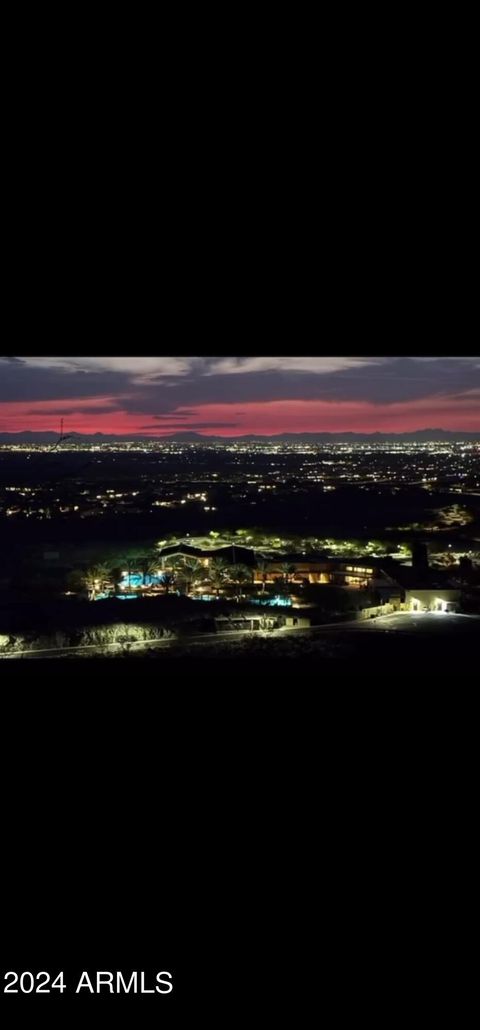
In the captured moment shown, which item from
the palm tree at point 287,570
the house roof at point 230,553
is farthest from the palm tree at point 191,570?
the palm tree at point 287,570

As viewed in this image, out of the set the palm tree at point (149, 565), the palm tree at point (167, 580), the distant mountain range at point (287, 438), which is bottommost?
the palm tree at point (167, 580)

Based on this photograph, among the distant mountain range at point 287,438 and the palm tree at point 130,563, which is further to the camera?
the distant mountain range at point 287,438

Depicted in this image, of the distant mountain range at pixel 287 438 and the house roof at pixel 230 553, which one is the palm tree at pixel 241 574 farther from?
the distant mountain range at pixel 287 438

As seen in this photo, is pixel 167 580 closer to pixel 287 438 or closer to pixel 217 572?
pixel 217 572

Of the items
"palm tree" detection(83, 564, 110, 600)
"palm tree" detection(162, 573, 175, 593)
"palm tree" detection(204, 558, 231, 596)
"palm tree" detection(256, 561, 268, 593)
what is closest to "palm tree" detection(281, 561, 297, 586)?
"palm tree" detection(256, 561, 268, 593)

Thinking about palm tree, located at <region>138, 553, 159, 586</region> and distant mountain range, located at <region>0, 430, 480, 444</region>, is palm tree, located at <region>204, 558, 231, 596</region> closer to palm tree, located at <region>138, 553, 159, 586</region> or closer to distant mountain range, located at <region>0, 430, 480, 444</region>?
palm tree, located at <region>138, 553, 159, 586</region>

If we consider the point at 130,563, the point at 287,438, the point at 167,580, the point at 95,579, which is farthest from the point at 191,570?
the point at 287,438

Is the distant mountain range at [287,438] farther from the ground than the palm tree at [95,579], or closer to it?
farther from the ground
